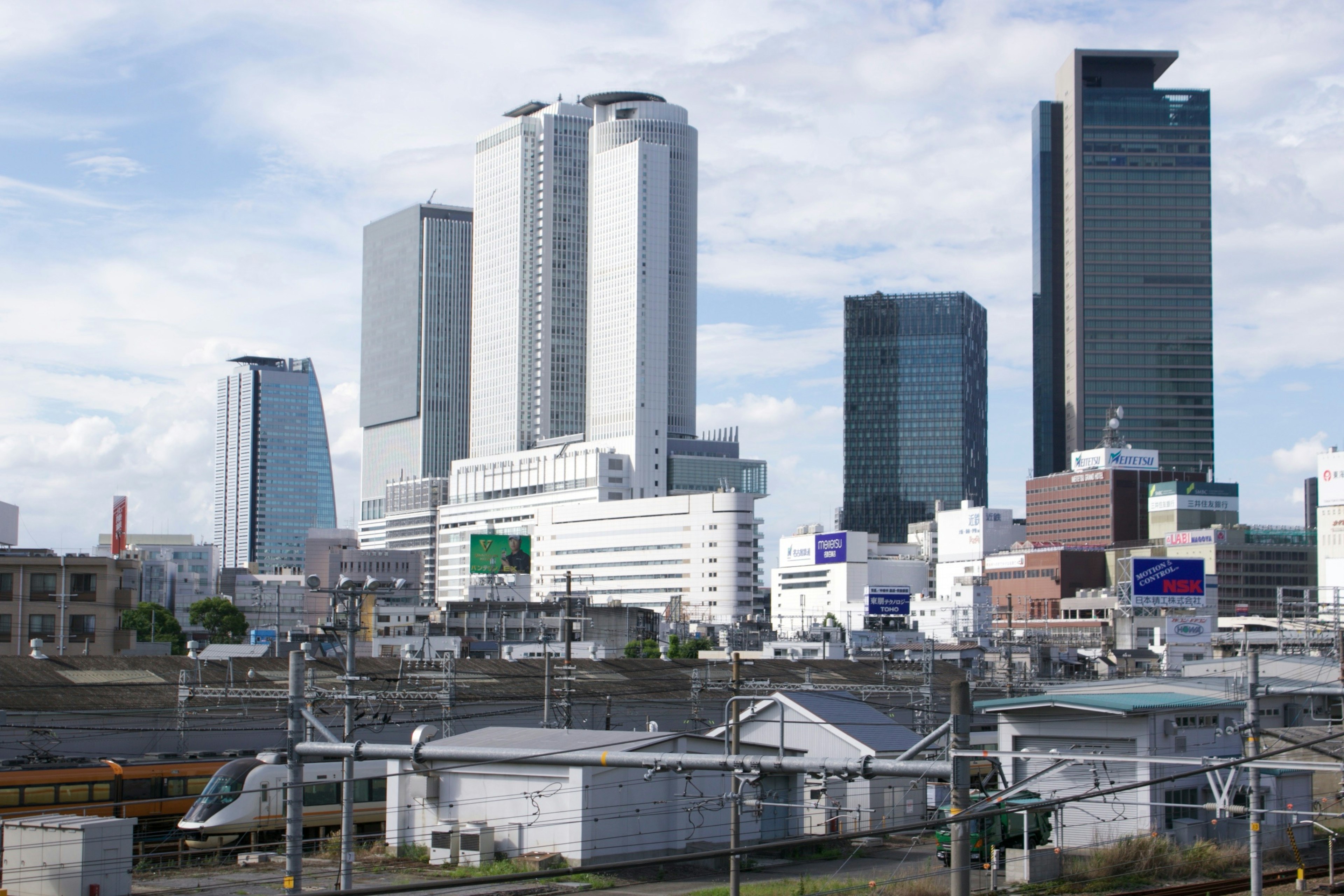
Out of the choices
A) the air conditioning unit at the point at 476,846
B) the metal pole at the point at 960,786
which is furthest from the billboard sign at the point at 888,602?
the metal pole at the point at 960,786

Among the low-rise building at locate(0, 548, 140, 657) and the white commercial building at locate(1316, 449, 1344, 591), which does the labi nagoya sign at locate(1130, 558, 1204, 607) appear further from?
the low-rise building at locate(0, 548, 140, 657)

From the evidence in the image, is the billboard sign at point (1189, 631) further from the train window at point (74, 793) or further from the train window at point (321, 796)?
the train window at point (74, 793)

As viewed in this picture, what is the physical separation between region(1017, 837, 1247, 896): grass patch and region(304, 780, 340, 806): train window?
19312 mm

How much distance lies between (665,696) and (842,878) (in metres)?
35.2

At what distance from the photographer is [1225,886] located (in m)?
31.5

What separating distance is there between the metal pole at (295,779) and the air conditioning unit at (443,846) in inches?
519

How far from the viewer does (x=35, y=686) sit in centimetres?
5025

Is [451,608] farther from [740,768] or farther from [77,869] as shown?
[740,768]

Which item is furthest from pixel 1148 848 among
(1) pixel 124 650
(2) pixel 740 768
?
(1) pixel 124 650

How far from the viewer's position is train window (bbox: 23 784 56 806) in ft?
118

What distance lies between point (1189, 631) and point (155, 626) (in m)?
93.7

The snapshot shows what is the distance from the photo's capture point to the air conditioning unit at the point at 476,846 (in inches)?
1335

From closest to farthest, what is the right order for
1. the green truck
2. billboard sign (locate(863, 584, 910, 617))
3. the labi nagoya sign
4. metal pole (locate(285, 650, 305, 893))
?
1. metal pole (locate(285, 650, 305, 893))
2. the green truck
3. the labi nagoya sign
4. billboard sign (locate(863, 584, 910, 617))

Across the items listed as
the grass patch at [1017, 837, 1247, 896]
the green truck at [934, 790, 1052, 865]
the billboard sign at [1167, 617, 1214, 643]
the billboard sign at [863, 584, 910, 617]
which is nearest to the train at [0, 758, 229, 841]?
the green truck at [934, 790, 1052, 865]
